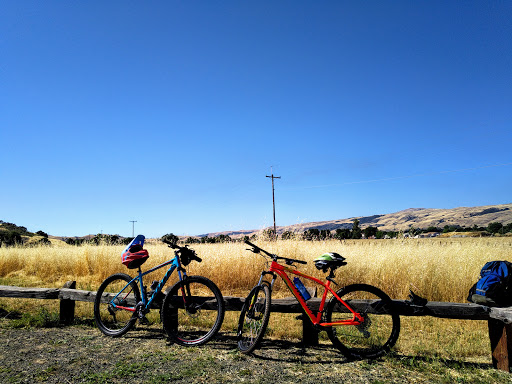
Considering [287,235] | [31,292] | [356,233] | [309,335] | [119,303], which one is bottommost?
[309,335]

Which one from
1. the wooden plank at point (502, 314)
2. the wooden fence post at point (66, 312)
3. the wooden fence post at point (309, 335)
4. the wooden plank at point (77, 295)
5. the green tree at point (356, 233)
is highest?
the green tree at point (356, 233)

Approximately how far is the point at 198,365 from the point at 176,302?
1156 mm

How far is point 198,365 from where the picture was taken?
12.8 feet

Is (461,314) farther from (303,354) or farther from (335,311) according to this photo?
(303,354)

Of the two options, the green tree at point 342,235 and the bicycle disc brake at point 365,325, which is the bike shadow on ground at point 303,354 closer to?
the bicycle disc brake at point 365,325

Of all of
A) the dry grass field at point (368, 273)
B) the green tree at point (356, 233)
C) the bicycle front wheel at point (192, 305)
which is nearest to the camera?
the bicycle front wheel at point (192, 305)

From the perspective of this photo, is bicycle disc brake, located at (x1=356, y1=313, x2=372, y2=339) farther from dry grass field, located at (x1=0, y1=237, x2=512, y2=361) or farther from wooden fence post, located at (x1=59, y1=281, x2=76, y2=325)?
wooden fence post, located at (x1=59, y1=281, x2=76, y2=325)

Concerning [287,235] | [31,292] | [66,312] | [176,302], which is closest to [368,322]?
[176,302]

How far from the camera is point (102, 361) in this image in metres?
4.08

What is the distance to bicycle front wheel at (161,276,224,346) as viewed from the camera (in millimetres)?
4520

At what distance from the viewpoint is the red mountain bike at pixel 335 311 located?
4102 millimetres

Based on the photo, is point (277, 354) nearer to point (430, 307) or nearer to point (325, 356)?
point (325, 356)

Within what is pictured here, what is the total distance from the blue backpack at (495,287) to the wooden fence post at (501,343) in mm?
235

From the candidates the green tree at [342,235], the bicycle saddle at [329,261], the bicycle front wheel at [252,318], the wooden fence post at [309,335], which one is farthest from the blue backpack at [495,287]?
the green tree at [342,235]
